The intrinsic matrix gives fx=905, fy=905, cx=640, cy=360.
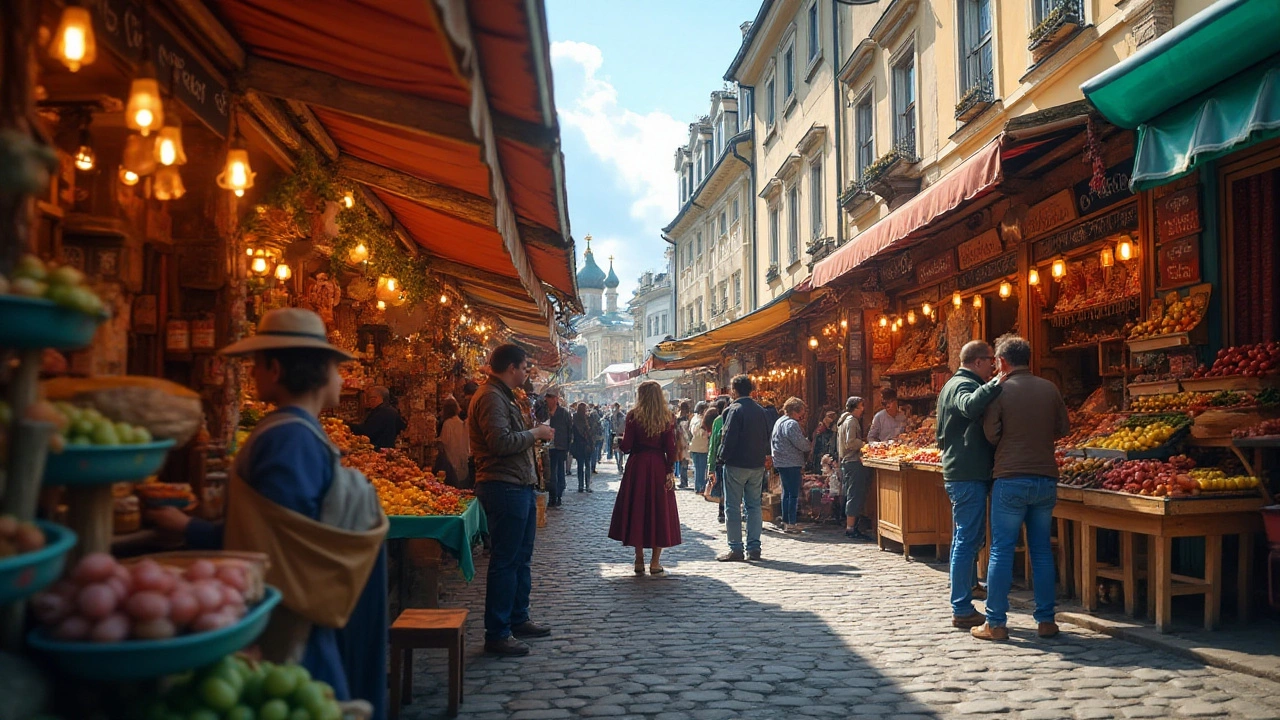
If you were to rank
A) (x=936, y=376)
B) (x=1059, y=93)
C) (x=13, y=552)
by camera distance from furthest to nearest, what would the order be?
(x=936, y=376) → (x=1059, y=93) → (x=13, y=552)

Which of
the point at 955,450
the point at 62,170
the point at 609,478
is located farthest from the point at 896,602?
the point at 609,478

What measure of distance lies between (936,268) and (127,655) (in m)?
12.6

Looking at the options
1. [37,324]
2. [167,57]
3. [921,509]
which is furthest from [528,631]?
[921,509]

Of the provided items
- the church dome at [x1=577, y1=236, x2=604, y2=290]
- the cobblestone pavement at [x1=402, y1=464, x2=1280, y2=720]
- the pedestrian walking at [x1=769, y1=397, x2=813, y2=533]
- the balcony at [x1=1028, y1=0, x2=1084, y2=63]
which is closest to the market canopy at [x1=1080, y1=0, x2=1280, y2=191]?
the cobblestone pavement at [x1=402, y1=464, x2=1280, y2=720]

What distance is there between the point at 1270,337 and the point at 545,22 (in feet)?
20.4

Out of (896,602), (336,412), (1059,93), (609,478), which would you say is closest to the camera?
(896,602)

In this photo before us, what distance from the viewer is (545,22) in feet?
13.1

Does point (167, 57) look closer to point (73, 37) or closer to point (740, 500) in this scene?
point (73, 37)

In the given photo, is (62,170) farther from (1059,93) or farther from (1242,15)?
(1059,93)

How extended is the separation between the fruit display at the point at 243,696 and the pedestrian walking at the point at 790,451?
9.90 metres

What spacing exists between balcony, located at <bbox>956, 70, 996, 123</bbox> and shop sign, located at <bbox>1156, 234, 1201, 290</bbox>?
472 centimetres

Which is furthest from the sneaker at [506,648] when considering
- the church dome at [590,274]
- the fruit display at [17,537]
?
the church dome at [590,274]

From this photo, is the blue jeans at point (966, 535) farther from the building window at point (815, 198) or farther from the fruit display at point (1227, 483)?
the building window at point (815, 198)

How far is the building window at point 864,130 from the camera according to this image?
17.5m
